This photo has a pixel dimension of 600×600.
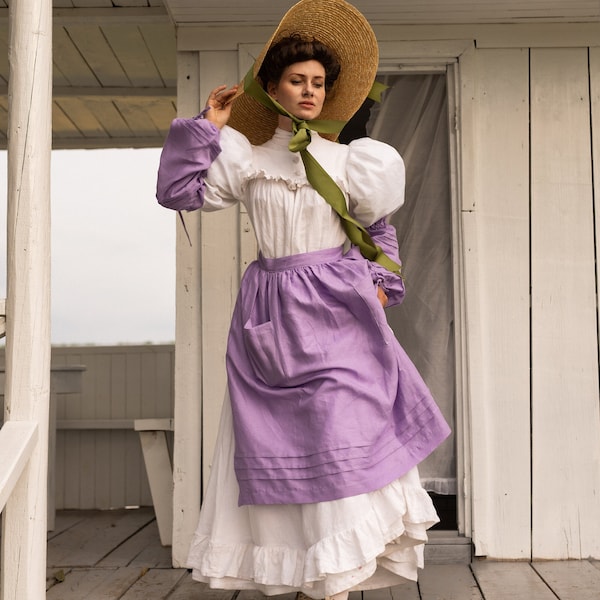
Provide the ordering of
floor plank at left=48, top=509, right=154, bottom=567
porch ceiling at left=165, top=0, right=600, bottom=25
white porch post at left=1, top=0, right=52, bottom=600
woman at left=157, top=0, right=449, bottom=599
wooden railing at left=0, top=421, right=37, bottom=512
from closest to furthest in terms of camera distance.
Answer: wooden railing at left=0, top=421, right=37, bottom=512
white porch post at left=1, top=0, right=52, bottom=600
woman at left=157, top=0, right=449, bottom=599
porch ceiling at left=165, top=0, right=600, bottom=25
floor plank at left=48, top=509, right=154, bottom=567

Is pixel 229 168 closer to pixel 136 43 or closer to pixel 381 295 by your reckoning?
pixel 381 295

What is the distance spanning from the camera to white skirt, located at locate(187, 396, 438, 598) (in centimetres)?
252

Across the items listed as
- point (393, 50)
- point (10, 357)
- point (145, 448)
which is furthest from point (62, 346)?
point (10, 357)

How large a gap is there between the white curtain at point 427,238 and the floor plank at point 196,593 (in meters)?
1.06

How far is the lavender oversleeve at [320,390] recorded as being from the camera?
261 centimetres

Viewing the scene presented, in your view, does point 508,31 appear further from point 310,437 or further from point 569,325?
point 310,437

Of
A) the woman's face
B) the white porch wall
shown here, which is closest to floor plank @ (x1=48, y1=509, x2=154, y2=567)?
the white porch wall

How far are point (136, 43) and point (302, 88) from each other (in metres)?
2.23

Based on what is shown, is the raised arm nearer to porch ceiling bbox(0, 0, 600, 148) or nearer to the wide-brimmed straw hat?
the wide-brimmed straw hat

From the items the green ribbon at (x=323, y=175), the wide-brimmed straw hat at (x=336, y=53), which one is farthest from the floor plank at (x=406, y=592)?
the wide-brimmed straw hat at (x=336, y=53)

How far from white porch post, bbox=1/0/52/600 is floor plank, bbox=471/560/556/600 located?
1.59 meters

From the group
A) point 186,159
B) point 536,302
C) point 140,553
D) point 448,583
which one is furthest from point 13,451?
point 536,302

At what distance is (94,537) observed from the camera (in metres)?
4.58

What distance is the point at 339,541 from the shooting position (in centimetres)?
253
